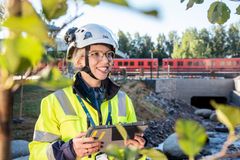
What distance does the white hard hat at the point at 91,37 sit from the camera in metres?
2.26

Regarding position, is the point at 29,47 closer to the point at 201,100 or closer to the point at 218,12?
the point at 218,12

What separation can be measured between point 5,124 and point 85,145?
137cm

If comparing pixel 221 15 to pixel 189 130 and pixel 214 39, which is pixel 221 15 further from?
pixel 214 39

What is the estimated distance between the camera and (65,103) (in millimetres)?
2080

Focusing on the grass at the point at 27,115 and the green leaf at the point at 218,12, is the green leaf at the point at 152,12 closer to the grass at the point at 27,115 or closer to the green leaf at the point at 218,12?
the green leaf at the point at 218,12

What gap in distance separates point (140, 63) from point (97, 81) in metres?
30.0

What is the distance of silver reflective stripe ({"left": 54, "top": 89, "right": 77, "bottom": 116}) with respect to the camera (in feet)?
6.71

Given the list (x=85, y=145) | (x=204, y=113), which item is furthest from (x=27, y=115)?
(x=204, y=113)

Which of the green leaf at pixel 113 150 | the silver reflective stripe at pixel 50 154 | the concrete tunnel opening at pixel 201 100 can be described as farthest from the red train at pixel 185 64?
the green leaf at pixel 113 150

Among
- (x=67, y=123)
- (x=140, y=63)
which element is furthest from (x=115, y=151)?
(x=140, y=63)

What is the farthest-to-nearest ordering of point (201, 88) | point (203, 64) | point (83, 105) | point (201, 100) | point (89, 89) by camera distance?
point (203, 64), point (201, 100), point (201, 88), point (89, 89), point (83, 105)

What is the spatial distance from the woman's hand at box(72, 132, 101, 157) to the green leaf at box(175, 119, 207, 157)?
53.6 inches

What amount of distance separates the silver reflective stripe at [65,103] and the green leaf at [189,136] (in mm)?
1703

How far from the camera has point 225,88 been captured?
2620 centimetres
